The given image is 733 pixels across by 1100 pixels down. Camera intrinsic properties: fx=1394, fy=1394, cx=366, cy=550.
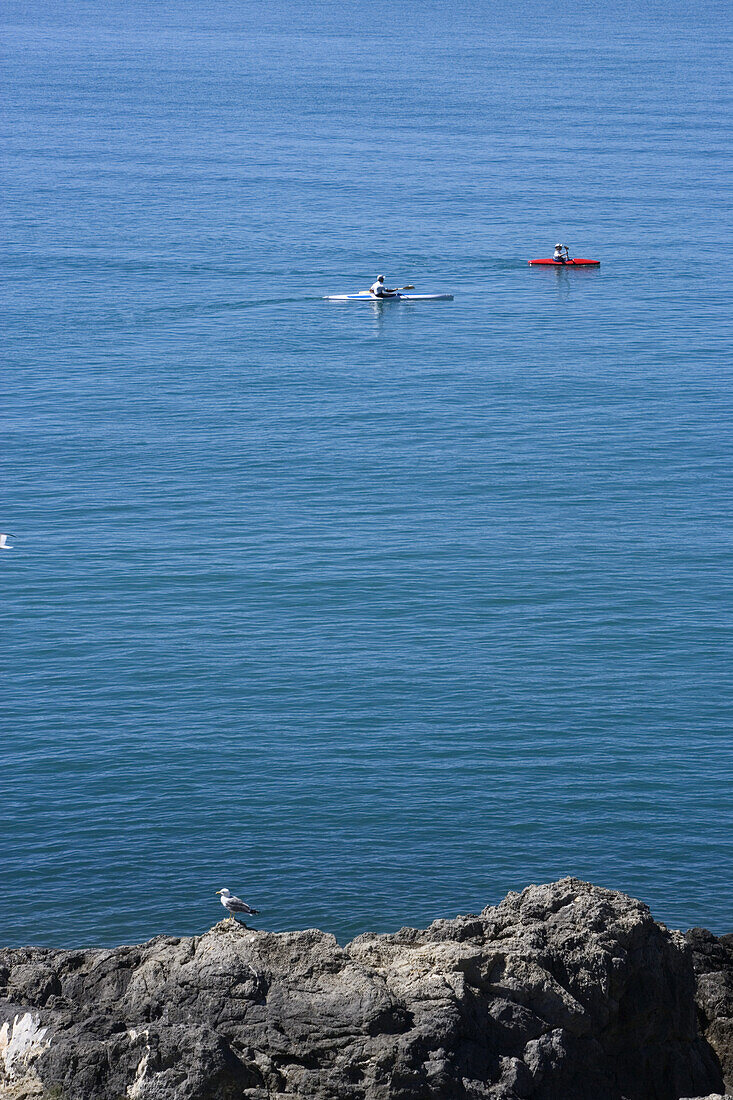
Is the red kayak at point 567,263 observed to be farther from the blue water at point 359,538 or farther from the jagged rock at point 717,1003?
the jagged rock at point 717,1003

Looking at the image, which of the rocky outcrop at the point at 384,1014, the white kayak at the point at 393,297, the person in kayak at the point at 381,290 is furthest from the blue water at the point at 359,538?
the rocky outcrop at the point at 384,1014

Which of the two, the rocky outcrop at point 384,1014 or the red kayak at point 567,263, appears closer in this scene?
the rocky outcrop at point 384,1014

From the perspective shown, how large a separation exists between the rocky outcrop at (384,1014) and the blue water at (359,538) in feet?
24.3

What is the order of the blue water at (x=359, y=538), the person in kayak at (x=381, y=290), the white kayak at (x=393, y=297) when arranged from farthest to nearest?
the white kayak at (x=393, y=297)
the person in kayak at (x=381, y=290)
the blue water at (x=359, y=538)

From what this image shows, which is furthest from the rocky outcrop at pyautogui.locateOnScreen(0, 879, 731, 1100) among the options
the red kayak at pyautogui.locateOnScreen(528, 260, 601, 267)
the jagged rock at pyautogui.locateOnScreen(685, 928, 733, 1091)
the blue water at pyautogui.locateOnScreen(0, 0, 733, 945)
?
the red kayak at pyautogui.locateOnScreen(528, 260, 601, 267)

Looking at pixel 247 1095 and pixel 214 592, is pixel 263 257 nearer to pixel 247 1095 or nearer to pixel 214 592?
pixel 214 592

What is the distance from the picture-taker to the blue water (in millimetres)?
30922

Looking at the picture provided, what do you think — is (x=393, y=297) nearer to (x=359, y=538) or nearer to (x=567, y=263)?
(x=567, y=263)

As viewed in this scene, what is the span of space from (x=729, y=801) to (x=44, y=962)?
18161mm

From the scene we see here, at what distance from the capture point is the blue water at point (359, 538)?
3092 centimetres

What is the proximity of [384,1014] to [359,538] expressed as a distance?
32365 mm

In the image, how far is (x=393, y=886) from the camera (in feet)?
95.0

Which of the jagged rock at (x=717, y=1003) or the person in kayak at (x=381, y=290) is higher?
the person in kayak at (x=381, y=290)

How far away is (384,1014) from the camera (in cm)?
A: 1780
